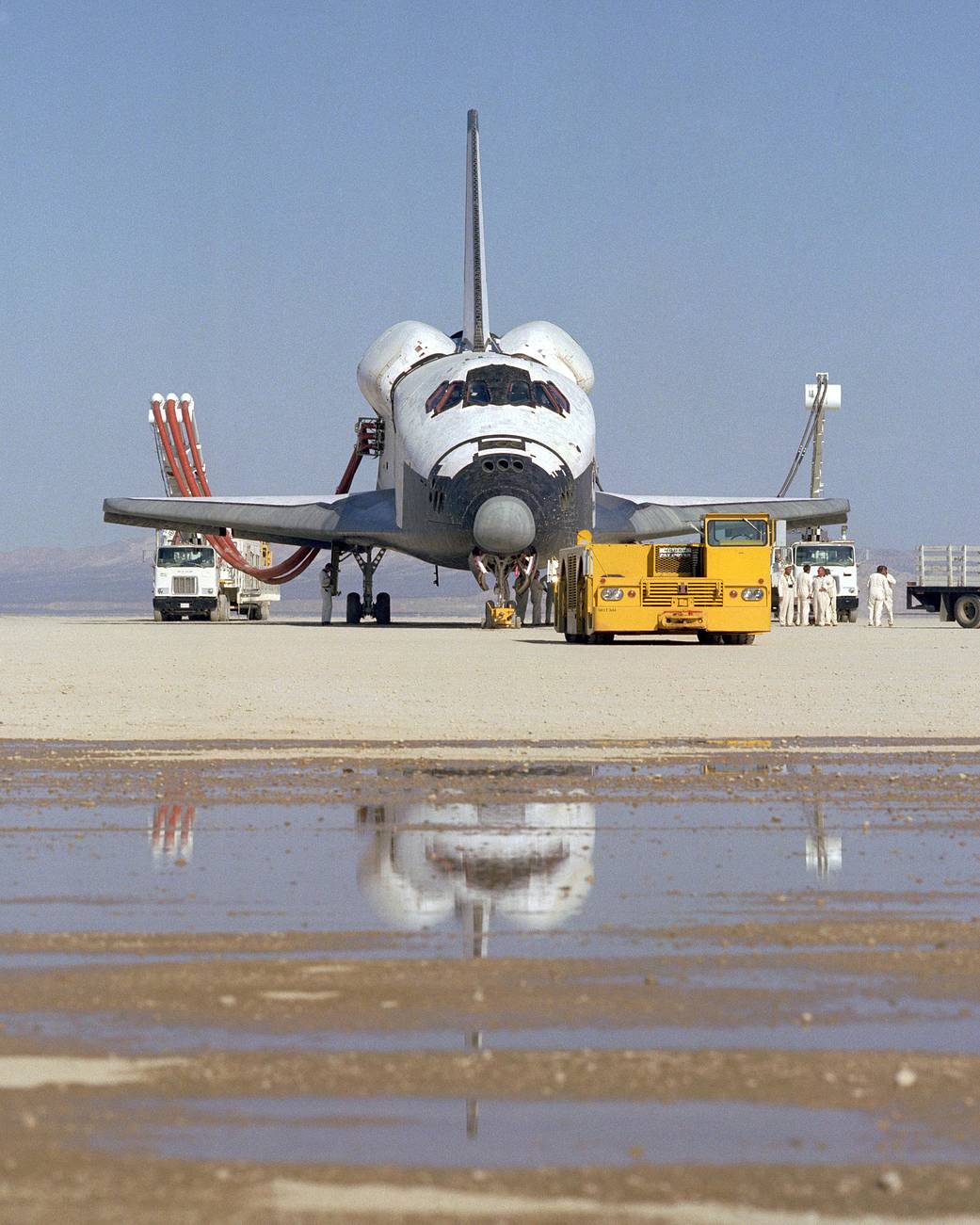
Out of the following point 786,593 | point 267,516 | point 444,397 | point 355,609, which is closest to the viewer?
point 444,397

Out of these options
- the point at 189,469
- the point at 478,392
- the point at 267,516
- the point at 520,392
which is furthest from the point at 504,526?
the point at 189,469

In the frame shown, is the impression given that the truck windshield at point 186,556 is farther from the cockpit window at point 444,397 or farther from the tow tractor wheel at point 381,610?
the cockpit window at point 444,397

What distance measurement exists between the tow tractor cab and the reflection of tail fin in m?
17.5

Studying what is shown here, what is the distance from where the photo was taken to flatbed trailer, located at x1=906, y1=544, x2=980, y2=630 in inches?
1622

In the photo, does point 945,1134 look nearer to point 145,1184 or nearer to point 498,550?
point 145,1184

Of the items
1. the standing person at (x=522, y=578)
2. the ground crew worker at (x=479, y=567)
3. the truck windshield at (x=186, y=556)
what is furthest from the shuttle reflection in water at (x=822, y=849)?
the truck windshield at (x=186, y=556)

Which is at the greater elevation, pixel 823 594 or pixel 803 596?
pixel 803 596

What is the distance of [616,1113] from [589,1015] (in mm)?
707

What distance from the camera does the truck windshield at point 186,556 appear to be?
164 feet

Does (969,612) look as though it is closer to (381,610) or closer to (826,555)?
(826,555)

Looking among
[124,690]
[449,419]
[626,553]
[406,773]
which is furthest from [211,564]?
[406,773]

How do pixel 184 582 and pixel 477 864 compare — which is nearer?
pixel 477 864

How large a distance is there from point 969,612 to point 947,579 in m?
1.89

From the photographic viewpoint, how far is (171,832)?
6887mm
